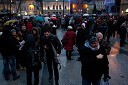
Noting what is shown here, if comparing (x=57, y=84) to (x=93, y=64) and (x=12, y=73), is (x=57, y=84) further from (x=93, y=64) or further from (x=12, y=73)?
(x=93, y=64)

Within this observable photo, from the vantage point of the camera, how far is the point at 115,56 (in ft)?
54.2

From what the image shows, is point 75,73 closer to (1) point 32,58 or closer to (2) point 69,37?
(2) point 69,37

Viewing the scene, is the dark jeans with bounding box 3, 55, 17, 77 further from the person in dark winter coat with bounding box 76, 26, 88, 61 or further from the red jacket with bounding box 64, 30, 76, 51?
the person in dark winter coat with bounding box 76, 26, 88, 61

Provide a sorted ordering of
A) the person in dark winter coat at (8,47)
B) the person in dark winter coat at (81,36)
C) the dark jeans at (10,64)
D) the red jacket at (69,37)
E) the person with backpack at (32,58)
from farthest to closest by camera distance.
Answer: the person in dark winter coat at (81,36) < the red jacket at (69,37) < the dark jeans at (10,64) < the person in dark winter coat at (8,47) < the person with backpack at (32,58)

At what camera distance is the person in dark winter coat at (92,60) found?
7051 mm

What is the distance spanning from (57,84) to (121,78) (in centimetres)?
254

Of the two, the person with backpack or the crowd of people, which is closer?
the crowd of people

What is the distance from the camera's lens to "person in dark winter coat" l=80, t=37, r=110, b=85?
7.05 m

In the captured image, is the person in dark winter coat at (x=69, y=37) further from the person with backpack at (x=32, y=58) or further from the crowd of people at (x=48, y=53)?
the person with backpack at (x=32, y=58)

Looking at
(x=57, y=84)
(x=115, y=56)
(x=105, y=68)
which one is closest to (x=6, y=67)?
(x=57, y=84)

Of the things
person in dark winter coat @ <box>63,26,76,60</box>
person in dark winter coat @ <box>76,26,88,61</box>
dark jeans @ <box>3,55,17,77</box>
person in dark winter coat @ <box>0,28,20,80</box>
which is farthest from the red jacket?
person in dark winter coat @ <box>0,28,20,80</box>

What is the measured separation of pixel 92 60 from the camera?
7059 millimetres

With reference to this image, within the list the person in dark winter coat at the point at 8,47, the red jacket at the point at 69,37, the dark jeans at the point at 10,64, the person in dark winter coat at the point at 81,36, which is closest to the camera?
the person in dark winter coat at the point at 8,47

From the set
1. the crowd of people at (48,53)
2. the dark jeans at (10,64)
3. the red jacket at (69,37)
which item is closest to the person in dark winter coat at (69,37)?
the red jacket at (69,37)
